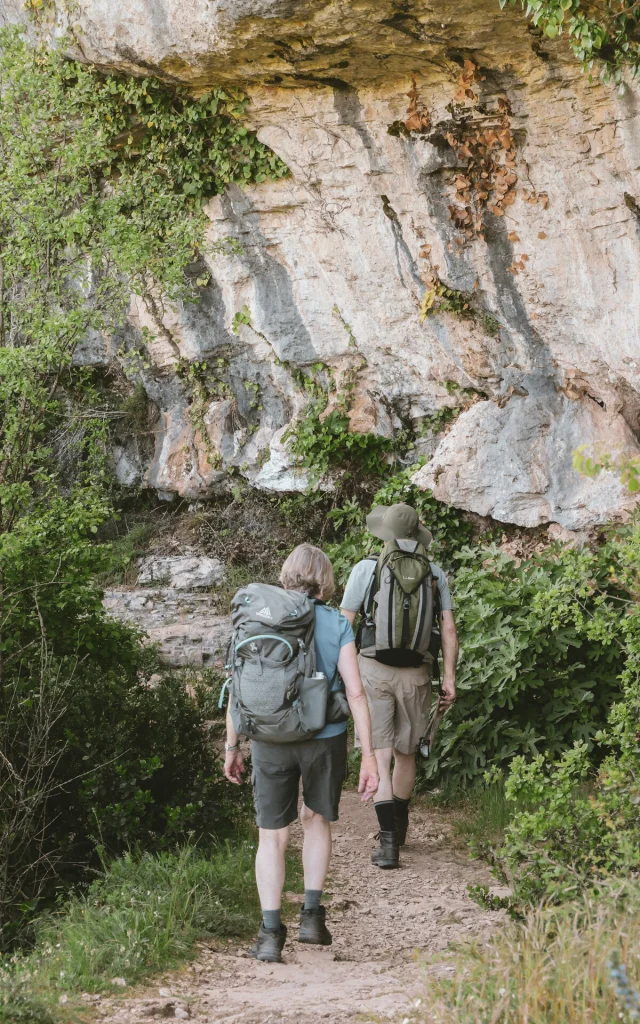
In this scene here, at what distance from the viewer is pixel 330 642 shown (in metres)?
4.01

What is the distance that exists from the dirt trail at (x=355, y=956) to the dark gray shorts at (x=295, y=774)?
1.88ft

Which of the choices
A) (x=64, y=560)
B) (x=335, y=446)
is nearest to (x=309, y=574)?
(x=64, y=560)

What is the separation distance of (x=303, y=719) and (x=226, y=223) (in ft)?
22.9

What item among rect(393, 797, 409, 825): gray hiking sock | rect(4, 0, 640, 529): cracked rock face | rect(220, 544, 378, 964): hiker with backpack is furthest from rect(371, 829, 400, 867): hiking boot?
rect(4, 0, 640, 529): cracked rock face

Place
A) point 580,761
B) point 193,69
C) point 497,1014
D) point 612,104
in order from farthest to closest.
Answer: point 193,69, point 612,104, point 580,761, point 497,1014

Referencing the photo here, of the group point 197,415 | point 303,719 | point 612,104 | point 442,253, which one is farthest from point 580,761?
point 197,415

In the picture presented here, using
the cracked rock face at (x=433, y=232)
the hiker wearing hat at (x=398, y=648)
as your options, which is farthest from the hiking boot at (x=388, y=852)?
the cracked rock face at (x=433, y=232)

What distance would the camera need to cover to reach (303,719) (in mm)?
3826

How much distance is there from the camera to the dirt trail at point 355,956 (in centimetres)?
337

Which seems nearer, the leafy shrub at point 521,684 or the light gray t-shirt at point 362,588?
the light gray t-shirt at point 362,588

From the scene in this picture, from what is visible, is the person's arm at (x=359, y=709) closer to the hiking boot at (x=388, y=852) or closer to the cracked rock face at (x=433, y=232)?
the hiking boot at (x=388, y=852)

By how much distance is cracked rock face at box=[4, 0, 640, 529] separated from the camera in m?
6.71

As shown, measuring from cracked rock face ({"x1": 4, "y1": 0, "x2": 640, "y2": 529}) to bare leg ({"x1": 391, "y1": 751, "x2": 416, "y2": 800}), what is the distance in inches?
129

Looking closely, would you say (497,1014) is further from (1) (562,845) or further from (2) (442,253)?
(2) (442,253)
